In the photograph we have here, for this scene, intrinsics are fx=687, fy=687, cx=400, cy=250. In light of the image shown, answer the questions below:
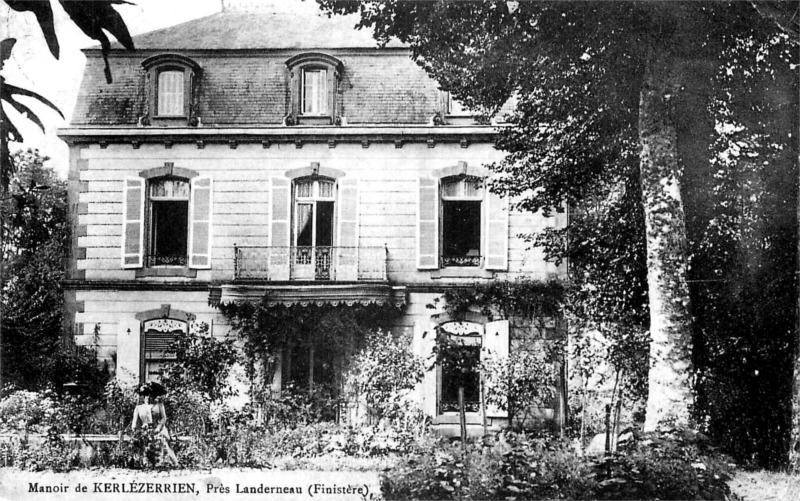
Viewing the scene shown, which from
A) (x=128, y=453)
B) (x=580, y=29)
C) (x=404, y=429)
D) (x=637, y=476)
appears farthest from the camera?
(x=404, y=429)

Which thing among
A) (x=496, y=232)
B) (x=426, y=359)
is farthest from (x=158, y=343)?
(x=496, y=232)

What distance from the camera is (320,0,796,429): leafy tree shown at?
7.24 metres

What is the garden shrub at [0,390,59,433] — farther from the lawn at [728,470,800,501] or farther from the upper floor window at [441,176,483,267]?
the lawn at [728,470,800,501]

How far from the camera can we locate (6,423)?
742 centimetres

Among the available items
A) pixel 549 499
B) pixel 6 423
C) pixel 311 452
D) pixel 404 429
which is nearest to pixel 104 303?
pixel 6 423

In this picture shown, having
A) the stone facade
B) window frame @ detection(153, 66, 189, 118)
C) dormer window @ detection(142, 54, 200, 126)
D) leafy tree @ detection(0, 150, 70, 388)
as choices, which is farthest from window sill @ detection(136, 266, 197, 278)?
window frame @ detection(153, 66, 189, 118)

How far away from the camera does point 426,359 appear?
866 centimetres

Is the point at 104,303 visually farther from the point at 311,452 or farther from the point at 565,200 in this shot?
the point at 565,200

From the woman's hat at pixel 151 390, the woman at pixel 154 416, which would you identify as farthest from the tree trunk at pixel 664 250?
the woman's hat at pixel 151 390

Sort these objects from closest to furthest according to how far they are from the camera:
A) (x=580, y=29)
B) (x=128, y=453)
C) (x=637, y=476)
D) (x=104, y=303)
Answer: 1. (x=637, y=476)
2. (x=128, y=453)
3. (x=580, y=29)
4. (x=104, y=303)

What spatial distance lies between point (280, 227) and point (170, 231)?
4.83ft

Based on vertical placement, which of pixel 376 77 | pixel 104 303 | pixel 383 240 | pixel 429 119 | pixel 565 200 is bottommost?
pixel 104 303

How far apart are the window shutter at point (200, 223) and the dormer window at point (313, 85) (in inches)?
66.0

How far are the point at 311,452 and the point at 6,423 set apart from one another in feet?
10.8
